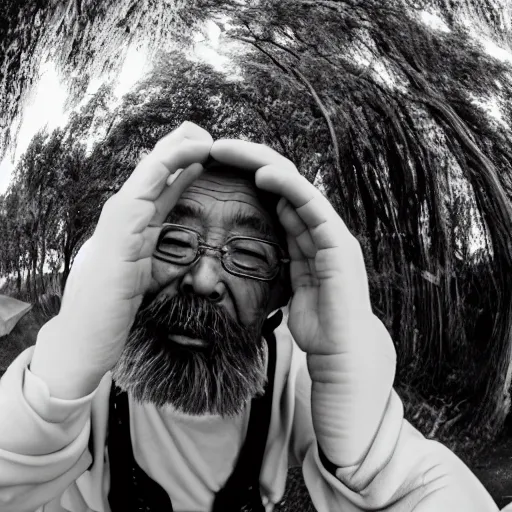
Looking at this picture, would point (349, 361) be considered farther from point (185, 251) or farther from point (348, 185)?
point (348, 185)

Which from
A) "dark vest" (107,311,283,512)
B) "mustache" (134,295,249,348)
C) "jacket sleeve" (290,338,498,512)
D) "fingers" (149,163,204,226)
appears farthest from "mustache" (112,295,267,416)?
"jacket sleeve" (290,338,498,512)

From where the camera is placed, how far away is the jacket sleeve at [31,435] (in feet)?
4.40

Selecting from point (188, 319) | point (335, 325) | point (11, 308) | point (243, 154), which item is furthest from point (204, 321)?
point (11, 308)

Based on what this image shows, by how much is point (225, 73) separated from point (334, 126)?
545mm

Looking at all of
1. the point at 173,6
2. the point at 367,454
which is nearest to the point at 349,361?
the point at 367,454

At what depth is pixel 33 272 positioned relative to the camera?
2477mm

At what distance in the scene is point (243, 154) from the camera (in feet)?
5.13

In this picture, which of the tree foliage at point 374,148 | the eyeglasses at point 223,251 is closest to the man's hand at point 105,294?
the eyeglasses at point 223,251

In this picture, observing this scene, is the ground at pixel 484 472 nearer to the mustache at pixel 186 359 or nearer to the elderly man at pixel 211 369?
the elderly man at pixel 211 369

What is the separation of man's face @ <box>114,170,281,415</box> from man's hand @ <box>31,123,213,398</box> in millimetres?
135

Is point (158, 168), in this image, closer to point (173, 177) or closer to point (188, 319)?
point (173, 177)

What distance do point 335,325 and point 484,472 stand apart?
4.70 feet

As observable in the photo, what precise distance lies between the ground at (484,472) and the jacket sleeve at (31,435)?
111cm

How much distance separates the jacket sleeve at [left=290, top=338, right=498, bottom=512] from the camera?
57.5 inches
